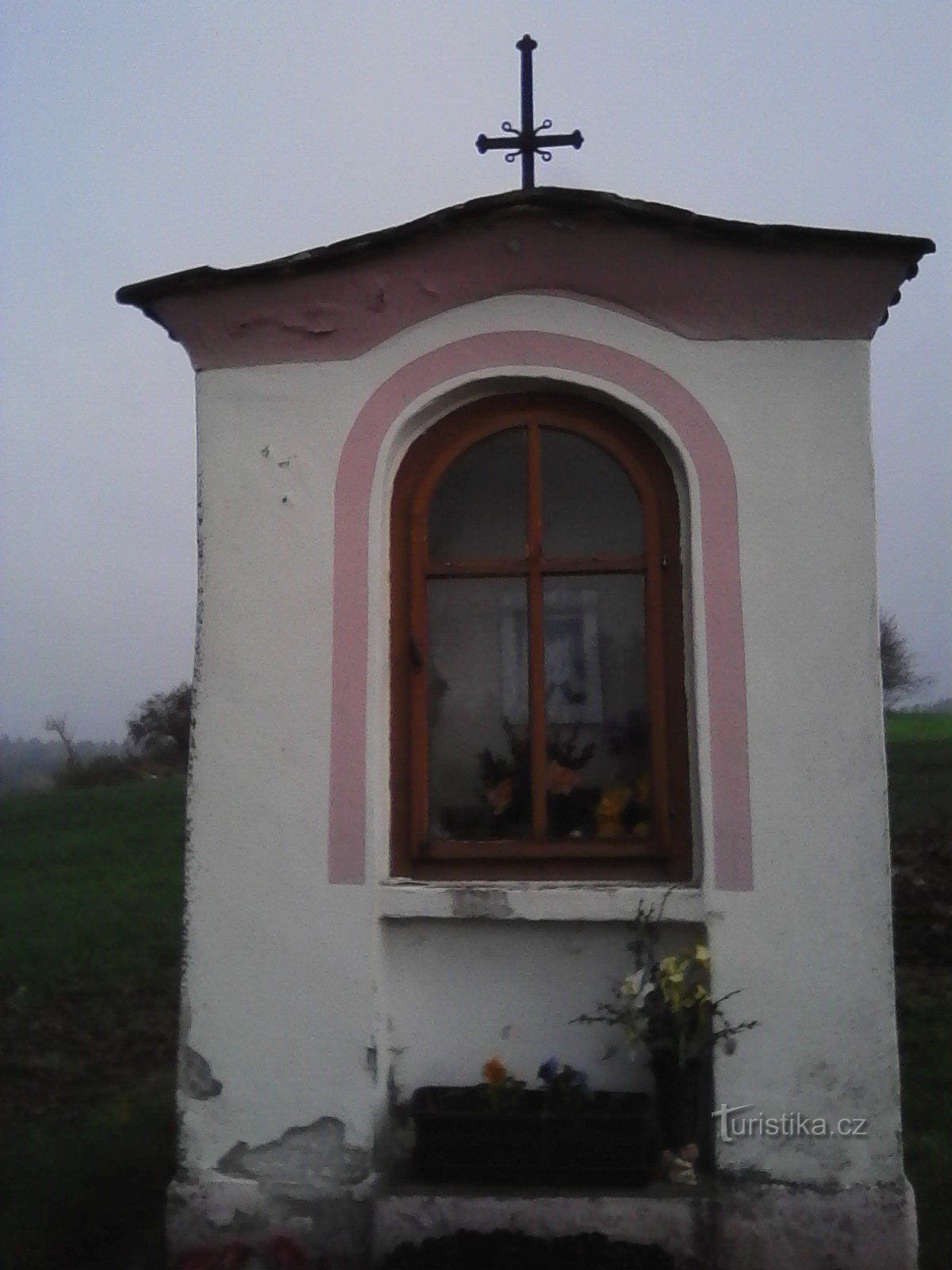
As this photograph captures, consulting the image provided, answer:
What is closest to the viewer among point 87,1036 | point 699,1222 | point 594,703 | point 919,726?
point 699,1222

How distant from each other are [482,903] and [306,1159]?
37.4 inches

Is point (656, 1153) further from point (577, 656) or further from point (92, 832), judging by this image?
point (92, 832)

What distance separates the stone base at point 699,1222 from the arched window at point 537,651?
0.94m

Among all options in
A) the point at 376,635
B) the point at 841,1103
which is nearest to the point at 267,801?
the point at 376,635

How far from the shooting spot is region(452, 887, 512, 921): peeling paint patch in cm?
362

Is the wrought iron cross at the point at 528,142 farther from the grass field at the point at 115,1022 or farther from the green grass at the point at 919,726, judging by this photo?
the green grass at the point at 919,726

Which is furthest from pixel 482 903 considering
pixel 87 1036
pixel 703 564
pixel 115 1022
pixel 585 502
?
pixel 115 1022

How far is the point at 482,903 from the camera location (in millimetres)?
3633

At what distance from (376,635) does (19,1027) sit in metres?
5.68

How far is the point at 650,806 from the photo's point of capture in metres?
3.84

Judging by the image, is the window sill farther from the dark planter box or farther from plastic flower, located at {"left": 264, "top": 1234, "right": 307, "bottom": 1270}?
plastic flower, located at {"left": 264, "top": 1234, "right": 307, "bottom": 1270}

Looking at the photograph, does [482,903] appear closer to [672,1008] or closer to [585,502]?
[672,1008]

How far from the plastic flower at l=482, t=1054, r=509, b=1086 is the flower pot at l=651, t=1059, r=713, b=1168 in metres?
0.46

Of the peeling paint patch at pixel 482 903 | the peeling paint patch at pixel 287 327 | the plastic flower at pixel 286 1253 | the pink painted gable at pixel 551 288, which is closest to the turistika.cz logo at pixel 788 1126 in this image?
the peeling paint patch at pixel 482 903
